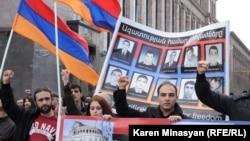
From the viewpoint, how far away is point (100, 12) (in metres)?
7.23

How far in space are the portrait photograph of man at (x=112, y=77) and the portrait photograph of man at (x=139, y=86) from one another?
168mm

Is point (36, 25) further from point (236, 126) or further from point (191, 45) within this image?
point (236, 126)

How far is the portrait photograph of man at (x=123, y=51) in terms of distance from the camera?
248 inches

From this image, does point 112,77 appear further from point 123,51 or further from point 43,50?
point 43,50

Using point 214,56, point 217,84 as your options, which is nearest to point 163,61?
point 214,56

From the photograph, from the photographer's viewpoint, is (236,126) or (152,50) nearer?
(236,126)

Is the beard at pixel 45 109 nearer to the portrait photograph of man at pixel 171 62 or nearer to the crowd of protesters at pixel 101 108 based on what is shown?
the crowd of protesters at pixel 101 108

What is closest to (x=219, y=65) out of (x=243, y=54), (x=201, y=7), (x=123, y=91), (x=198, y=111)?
(x=198, y=111)

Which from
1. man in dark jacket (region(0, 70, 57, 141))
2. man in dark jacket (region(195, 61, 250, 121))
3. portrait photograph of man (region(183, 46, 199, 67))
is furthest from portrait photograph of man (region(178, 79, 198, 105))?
man in dark jacket (region(0, 70, 57, 141))

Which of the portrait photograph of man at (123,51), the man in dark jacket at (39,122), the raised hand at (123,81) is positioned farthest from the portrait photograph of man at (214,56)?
the man in dark jacket at (39,122)

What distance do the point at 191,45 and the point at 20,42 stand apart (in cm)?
1194

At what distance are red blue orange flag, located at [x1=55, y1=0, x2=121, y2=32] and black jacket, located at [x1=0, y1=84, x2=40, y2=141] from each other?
206cm

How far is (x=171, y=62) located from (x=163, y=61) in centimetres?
11

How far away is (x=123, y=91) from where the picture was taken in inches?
188
